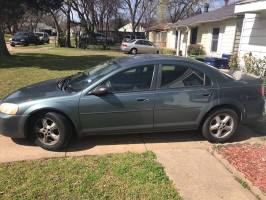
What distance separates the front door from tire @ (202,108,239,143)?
1.05m

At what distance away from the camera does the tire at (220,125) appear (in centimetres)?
562

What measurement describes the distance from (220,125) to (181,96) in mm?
956

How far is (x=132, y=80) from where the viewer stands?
17.7 feet

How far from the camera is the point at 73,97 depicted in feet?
16.8

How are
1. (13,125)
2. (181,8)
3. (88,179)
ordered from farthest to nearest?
(181,8) < (13,125) < (88,179)

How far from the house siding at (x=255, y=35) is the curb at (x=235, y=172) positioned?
270 inches

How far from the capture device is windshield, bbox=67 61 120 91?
5.37 meters

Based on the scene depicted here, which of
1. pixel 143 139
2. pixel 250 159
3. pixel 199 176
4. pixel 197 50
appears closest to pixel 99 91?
pixel 143 139

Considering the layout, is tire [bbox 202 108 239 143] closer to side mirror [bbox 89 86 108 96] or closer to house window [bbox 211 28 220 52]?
side mirror [bbox 89 86 108 96]

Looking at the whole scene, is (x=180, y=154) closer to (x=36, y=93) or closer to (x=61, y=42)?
(x=36, y=93)

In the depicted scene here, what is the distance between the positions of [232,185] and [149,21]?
59.8 metres

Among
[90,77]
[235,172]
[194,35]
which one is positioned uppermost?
[194,35]

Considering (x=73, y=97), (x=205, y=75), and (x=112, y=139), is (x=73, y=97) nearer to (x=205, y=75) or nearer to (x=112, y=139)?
(x=112, y=139)

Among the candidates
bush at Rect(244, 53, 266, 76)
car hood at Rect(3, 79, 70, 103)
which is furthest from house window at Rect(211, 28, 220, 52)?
car hood at Rect(3, 79, 70, 103)
